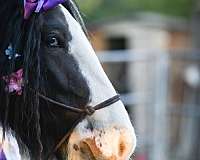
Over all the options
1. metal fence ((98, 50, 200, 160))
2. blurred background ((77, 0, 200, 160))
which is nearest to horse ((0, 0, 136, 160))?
blurred background ((77, 0, 200, 160))

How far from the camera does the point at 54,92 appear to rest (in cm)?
271

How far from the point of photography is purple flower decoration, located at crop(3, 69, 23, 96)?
2.69 metres

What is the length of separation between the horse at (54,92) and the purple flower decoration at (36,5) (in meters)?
0.02

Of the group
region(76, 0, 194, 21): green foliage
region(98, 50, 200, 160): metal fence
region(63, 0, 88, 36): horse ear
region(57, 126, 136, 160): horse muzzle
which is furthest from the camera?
region(76, 0, 194, 21): green foliage

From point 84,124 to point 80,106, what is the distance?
0.24ft

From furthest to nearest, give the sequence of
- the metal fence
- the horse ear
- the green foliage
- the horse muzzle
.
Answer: the green foliage < the metal fence < the horse ear < the horse muzzle

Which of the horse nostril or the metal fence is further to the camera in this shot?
the metal fence

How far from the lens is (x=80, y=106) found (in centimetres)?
269

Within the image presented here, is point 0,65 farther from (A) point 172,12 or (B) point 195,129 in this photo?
(A) point 172,12

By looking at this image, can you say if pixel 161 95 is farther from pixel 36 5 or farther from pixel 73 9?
pixel 36 5

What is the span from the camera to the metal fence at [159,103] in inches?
286

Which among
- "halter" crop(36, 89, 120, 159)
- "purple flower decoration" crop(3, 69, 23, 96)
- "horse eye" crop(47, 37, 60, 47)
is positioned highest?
"horse eye" crop(47, 37, 60, 47)

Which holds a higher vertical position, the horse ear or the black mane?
the horse ear

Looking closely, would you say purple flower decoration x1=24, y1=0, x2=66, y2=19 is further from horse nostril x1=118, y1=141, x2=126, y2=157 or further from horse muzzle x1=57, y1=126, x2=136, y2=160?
horse nostril x1=118, y1=141, x2=126, y2=157
